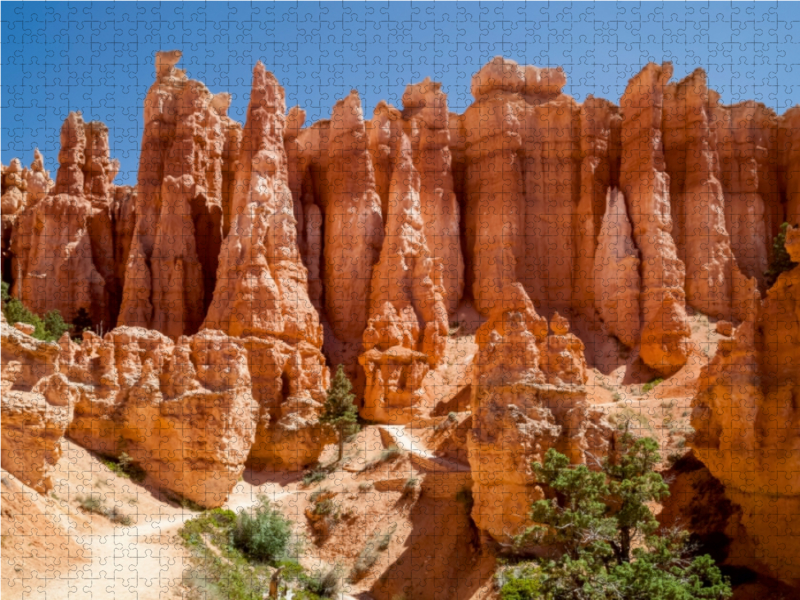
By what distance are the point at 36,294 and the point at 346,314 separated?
1461 cm

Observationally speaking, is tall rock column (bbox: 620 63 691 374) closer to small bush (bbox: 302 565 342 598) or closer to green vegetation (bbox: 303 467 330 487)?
green vegetation (bbox: 303 467 330 487)

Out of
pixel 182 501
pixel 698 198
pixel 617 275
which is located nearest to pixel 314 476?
pixel 182 501

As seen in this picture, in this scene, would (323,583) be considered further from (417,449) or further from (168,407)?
(417,449)

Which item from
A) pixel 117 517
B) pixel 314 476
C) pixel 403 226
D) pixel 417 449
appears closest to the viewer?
pixel 117 517

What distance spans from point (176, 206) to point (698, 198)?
24.1m

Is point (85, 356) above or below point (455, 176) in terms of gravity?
below

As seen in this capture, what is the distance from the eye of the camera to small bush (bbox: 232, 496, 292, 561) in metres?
20.4

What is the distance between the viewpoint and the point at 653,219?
34906 millimetres

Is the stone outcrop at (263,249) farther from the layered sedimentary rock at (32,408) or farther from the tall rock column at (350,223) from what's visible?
the layered sedimentary rock at (32,408)

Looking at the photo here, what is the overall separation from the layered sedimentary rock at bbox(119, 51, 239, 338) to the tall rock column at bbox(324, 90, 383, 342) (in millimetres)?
5142

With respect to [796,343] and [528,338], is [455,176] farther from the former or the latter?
[796,343]

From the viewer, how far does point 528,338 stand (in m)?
21.4

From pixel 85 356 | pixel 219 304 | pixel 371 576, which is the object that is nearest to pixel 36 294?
pixel 219 304

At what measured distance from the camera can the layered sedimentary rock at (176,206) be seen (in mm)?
34031
